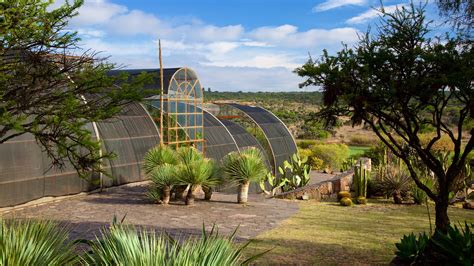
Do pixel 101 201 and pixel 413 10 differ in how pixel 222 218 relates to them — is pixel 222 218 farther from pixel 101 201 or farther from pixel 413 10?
pixel 413 10

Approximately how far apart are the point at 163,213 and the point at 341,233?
4.11 m

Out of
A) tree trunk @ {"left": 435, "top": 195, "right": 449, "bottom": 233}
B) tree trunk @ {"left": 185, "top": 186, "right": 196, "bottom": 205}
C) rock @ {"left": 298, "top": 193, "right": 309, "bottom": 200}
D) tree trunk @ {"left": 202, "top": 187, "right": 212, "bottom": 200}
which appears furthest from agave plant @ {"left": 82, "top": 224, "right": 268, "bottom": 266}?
rock @ {"left": 298, "top": 193, "right": 309, "bottom": 200}

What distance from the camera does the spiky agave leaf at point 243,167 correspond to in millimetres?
12906

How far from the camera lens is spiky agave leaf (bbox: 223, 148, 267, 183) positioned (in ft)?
42.3

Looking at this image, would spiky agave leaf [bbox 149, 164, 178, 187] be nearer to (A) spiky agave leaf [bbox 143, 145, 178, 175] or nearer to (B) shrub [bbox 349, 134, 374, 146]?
(A) spiky agave leaf [bbox 143, 145, 178, 175]

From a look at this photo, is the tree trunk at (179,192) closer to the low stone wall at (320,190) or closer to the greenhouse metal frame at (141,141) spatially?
the greenhouse metal frame at (141,141)

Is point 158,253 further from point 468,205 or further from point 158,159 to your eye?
point 468,205

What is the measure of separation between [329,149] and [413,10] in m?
20.7

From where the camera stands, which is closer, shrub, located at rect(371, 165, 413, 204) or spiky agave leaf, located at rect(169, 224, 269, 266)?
spiky agave leaf, located at rect(169, 224, 269, 266)

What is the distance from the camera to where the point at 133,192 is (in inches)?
568

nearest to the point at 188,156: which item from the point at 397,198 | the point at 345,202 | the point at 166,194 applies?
the point at 166,194

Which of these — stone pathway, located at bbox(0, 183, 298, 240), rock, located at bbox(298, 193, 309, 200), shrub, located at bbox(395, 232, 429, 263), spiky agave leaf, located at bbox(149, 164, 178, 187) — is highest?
spiky agave leaf, located at bbox(149, 164, 178, 187)

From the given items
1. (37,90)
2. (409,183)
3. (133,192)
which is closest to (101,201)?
(133,192)

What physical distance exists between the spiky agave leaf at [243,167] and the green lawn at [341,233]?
1.48 metres
